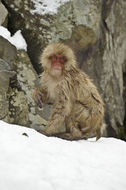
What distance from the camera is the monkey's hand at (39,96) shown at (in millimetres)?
4906

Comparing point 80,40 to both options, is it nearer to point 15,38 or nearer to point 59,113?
point 15,38

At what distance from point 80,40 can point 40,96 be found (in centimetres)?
304

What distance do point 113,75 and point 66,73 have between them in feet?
16.5

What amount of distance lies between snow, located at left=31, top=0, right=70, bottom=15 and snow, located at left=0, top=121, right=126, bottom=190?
417 cm

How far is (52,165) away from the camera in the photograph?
115 inches

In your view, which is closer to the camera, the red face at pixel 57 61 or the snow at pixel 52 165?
the snow at pixel 52 165

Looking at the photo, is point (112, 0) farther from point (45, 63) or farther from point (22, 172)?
point (22, 172)

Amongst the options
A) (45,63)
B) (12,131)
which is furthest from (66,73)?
(12,131)

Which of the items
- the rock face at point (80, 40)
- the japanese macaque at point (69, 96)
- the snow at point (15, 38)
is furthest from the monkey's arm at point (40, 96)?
the snow at point (15, 38)

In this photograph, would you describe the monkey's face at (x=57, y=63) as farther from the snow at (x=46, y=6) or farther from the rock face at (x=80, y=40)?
the snow at (x=46, y=6)

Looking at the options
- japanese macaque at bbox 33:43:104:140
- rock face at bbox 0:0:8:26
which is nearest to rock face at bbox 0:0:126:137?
rock face at bbox 0:0:8:26

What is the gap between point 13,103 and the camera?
643 cm

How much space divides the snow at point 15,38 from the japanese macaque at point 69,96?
81.7 inches

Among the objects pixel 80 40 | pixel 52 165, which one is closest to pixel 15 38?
pixel 80 40
